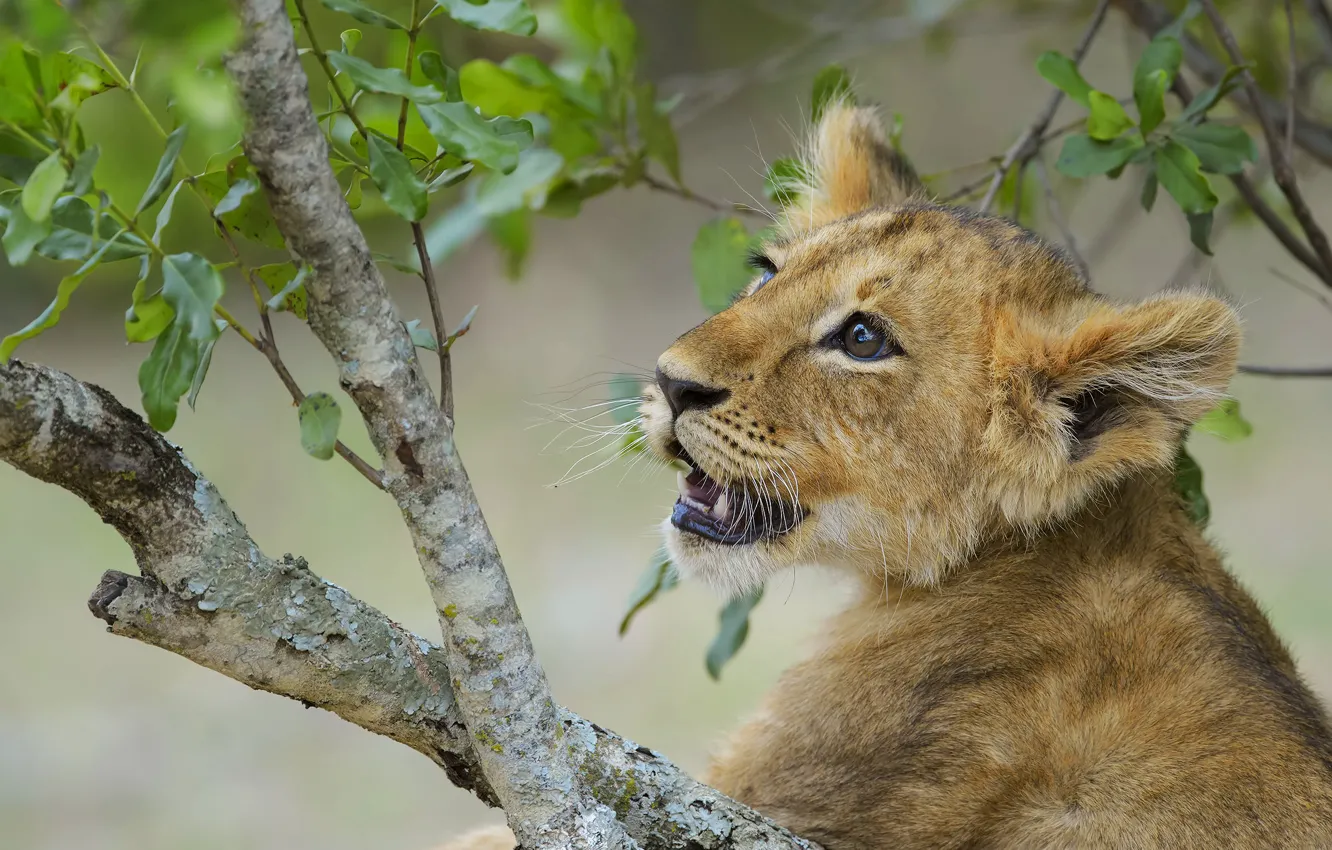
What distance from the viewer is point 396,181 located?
163cm

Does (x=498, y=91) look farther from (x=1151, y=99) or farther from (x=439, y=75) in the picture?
(x=1151, y=99)

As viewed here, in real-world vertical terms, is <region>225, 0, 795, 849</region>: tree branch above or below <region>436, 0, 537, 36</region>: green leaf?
below

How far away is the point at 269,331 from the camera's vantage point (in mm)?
1733

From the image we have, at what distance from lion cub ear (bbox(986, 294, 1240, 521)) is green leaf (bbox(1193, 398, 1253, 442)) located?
263 millimetres

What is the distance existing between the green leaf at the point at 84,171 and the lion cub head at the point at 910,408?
1418 millimetres

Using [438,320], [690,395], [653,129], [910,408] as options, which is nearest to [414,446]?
[438,320]

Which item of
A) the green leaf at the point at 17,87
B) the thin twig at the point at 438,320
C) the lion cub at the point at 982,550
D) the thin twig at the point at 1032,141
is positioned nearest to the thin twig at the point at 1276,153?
the thin twig at the point at 1032,141

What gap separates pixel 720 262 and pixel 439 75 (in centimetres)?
162

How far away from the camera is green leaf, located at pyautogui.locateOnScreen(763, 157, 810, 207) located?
3249mm

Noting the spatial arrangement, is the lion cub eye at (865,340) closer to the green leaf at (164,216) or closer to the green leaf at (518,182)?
the green leaf at (518,182)

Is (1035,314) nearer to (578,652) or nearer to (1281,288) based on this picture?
(578,652)

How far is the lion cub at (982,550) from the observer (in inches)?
90.6

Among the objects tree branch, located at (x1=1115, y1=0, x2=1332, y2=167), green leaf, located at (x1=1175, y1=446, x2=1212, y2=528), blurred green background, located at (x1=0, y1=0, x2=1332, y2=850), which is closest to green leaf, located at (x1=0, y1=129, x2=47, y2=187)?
blurred green background, located at (x1=0, y1=0, x2=1332, y2=850)

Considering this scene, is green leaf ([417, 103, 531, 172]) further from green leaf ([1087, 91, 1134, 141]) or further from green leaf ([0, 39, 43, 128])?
green leaf ([1087, 91, 1134, 141])
